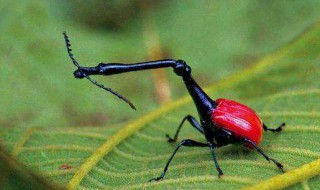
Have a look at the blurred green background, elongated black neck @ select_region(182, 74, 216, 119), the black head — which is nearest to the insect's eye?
the black head

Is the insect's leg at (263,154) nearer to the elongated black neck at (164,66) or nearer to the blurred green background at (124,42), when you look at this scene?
the elongated black neck at (164,66)

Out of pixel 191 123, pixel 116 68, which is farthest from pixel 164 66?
pixel 191 123

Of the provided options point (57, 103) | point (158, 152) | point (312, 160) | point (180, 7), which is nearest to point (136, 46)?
point (180, 7)

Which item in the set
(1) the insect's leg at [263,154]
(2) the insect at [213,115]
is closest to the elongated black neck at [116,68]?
(2) the insect at [213,115]

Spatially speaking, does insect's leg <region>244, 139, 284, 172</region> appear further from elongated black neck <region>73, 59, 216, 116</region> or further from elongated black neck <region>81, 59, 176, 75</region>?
elongated black neck <region>81, 59, 176, 75</region>

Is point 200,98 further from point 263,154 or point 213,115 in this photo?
point 263,154
